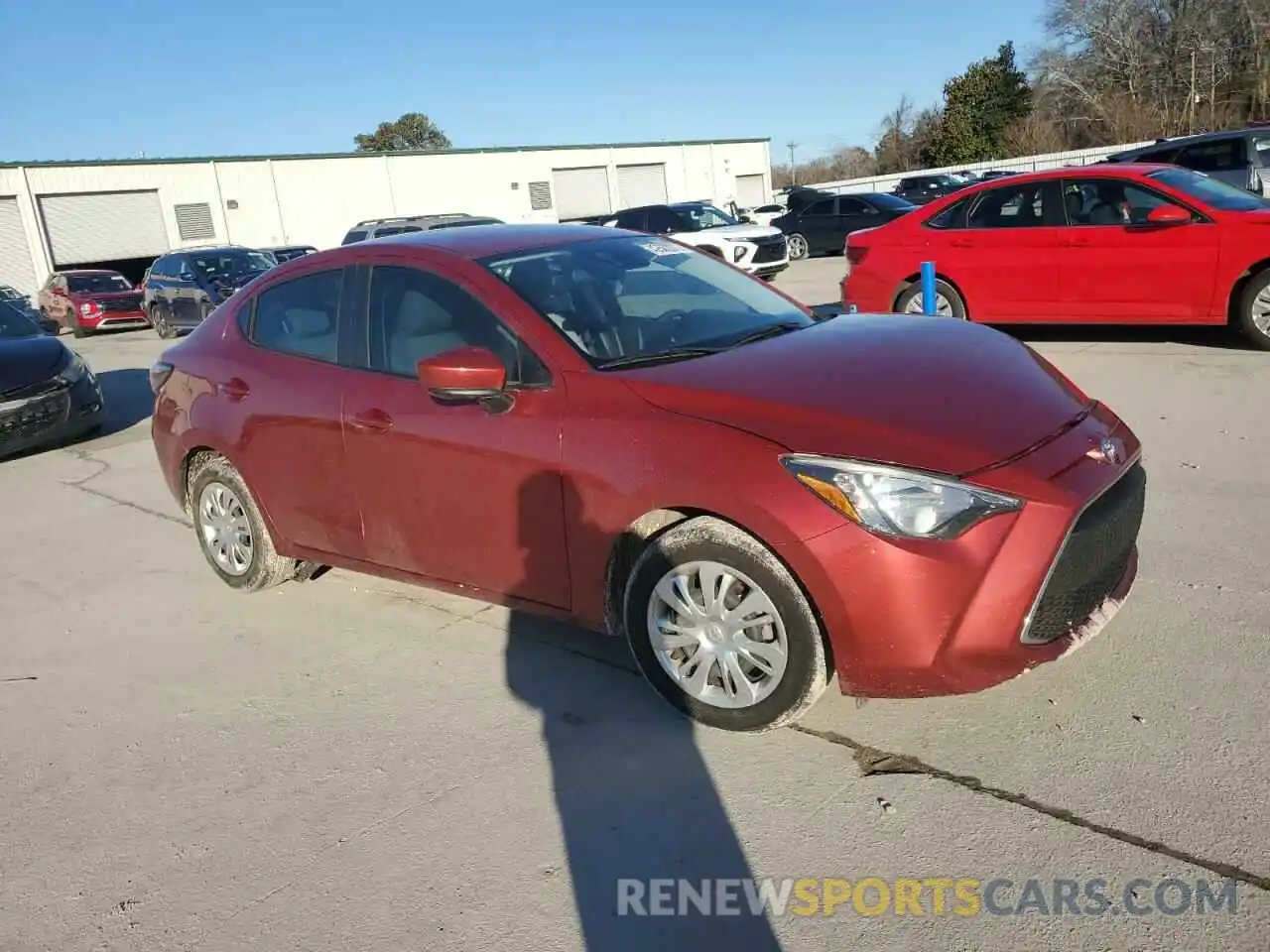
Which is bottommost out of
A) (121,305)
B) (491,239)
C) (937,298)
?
(937,298)

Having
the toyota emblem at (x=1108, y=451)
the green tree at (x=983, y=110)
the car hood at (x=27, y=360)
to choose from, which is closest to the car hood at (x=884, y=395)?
the toyota emblem at (x=1108, y=451)

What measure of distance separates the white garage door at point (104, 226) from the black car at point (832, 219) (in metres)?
23.4

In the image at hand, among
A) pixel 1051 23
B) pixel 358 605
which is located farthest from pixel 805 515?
pixel 1051 23

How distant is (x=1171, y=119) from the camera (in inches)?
1806

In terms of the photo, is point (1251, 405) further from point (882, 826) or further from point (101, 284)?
point (101, 284)

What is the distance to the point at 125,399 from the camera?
12633 millimetres

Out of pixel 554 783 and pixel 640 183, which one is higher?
pixel 640 183

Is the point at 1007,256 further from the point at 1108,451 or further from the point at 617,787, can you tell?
the point at 617,787

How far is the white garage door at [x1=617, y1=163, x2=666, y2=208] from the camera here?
156 ft

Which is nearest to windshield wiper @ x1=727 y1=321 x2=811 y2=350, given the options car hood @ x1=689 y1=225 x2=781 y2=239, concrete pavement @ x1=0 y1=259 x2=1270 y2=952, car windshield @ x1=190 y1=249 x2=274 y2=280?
concrete pavement @ x1=0 y1=259 x2=1270 y2=952

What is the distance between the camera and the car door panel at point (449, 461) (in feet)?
11.8

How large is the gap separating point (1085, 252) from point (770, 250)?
9.64m

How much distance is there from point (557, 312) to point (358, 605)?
1.95 m

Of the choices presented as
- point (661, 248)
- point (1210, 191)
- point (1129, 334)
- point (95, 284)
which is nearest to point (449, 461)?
point (661, 248)
